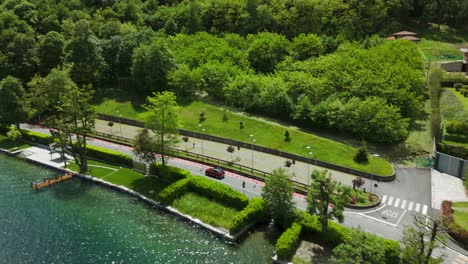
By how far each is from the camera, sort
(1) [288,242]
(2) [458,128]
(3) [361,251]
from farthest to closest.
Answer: (2) [458,128] → (1) [288,242] → (3) [361,251]

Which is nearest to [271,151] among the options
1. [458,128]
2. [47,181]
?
[458,128]

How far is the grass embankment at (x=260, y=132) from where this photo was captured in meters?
70.2

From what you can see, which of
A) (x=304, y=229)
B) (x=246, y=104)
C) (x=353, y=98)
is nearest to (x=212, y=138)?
(x=246, y=104)

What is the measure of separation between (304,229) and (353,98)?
33854mm

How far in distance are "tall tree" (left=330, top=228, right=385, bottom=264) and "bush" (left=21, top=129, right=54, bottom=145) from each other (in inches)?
2417

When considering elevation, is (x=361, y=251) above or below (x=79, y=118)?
below

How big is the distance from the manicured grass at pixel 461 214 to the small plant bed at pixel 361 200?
982 centimetres

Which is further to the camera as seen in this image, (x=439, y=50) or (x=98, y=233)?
(x=439, y=50)

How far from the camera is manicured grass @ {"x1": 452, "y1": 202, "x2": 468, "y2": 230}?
52559mm

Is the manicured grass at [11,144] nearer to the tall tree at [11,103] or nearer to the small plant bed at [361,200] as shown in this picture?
the tall tree at [11,103]

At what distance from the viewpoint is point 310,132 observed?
80.7 meters

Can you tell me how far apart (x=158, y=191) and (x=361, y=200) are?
29843mm

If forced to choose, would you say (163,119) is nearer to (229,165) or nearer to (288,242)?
(229,165)

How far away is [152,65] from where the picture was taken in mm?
95062
